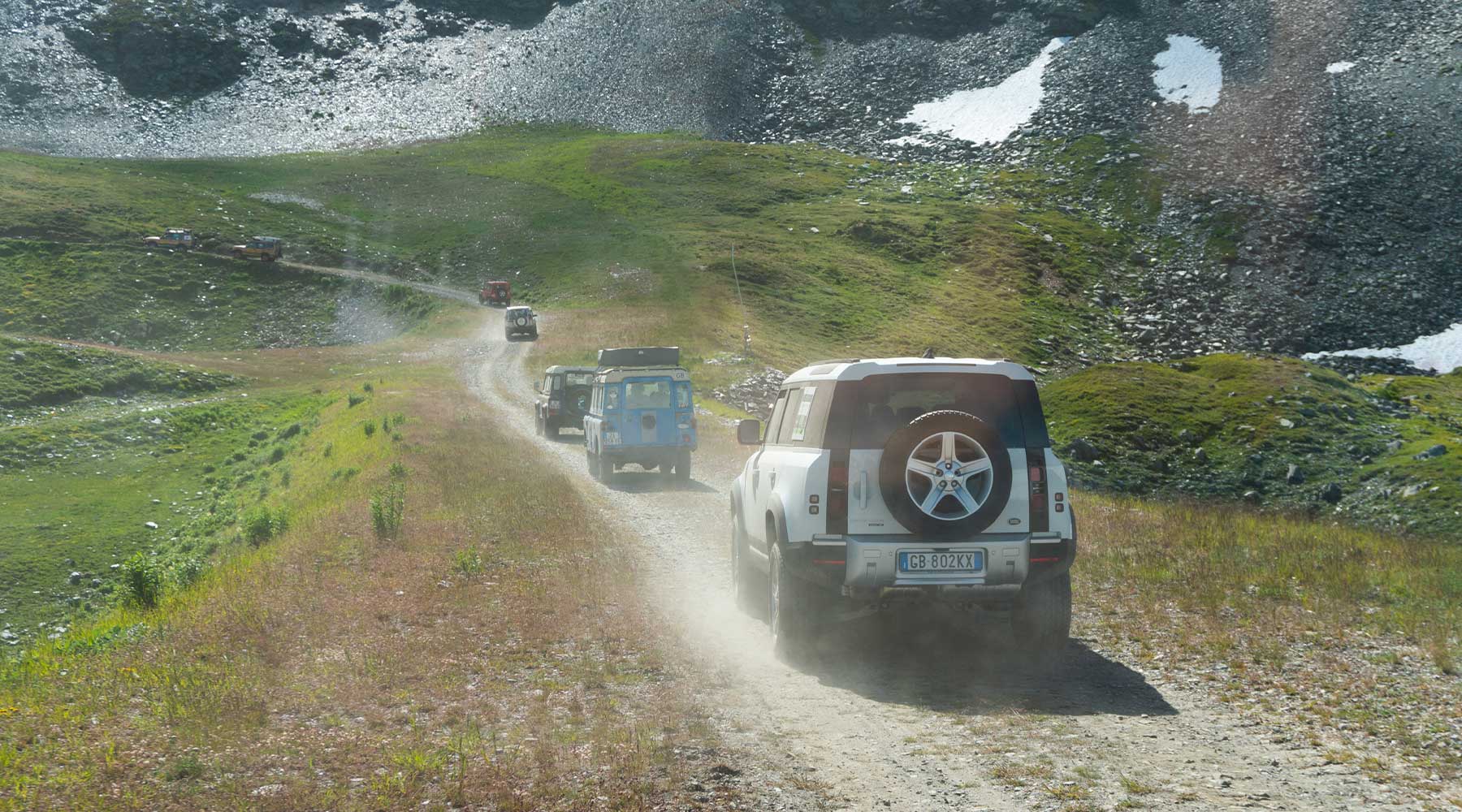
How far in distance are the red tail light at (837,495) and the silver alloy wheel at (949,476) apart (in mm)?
556

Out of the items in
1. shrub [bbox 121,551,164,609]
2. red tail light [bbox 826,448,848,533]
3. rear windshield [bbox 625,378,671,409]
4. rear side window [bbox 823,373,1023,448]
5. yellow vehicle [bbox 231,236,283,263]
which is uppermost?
yellow vehicle [bbox 231,236,283,263]

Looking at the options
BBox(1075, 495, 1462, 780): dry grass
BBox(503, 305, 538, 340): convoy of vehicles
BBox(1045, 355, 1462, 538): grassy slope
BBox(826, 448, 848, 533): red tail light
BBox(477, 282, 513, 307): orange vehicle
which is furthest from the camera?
BBox(477, 282, 513, 307): orange vehicle

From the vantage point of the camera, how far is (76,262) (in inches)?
2933

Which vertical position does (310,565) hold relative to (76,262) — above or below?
below

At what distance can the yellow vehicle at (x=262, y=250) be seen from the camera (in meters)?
81.1

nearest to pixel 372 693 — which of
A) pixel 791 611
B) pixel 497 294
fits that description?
pixel 791 611

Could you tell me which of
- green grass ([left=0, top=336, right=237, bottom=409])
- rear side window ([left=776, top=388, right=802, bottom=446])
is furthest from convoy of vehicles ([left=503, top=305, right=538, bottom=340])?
rear side window ([left=776, top=388, right=802, bottom=446])

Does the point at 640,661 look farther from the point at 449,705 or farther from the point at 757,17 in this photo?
the point at 757,17

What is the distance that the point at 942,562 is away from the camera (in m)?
9.27

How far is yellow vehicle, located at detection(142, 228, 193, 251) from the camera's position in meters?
80.6

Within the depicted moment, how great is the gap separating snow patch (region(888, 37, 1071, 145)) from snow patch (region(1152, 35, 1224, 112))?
12.0 m

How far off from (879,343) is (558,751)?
59.3 m

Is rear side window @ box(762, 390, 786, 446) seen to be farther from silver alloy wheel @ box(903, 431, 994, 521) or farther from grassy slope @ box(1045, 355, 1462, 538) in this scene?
grassy slope @ box(1045, 355, 1462, 538)

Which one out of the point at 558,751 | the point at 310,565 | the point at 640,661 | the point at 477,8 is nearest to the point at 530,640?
the point at 640,661
